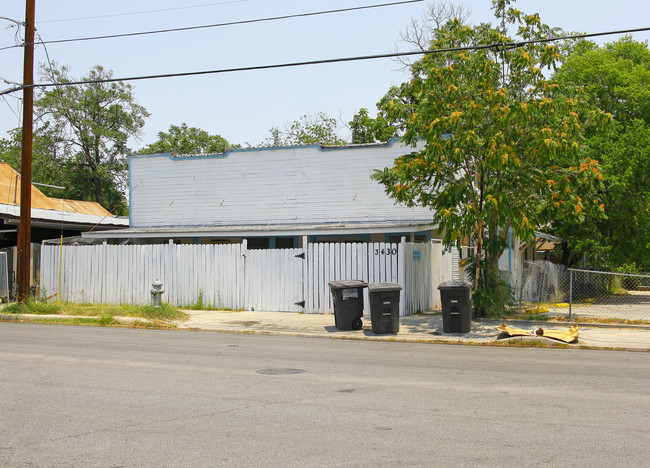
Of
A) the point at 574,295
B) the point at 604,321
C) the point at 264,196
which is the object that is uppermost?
the point at 264,196

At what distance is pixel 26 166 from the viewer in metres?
18.3

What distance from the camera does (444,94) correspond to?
16234 millimetres

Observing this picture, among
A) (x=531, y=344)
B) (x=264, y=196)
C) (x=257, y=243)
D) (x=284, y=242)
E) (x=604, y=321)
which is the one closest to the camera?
(x=531, y=344)

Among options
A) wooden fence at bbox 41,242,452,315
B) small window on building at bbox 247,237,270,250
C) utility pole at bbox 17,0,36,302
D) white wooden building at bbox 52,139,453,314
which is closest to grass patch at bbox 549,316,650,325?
white wooden building at bbox 52,139,453,314

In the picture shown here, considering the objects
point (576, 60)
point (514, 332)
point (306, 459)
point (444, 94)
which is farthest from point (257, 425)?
point (576, 60)

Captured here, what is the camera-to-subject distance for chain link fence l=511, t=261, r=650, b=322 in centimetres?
1839

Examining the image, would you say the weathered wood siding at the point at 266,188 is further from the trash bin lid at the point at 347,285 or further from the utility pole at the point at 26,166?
the trash bin lid at the point at 347,285

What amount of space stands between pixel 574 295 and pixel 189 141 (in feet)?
126

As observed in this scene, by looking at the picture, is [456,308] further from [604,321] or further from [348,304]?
[604,321]

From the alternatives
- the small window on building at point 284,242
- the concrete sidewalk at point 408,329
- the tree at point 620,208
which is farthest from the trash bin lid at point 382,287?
the tree at point 620,208

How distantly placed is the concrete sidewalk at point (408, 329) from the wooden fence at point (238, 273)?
785 mm

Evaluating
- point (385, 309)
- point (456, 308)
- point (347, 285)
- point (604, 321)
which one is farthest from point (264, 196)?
point (604, 321)

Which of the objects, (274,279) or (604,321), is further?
(274,279)

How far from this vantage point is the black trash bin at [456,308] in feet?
47.6
